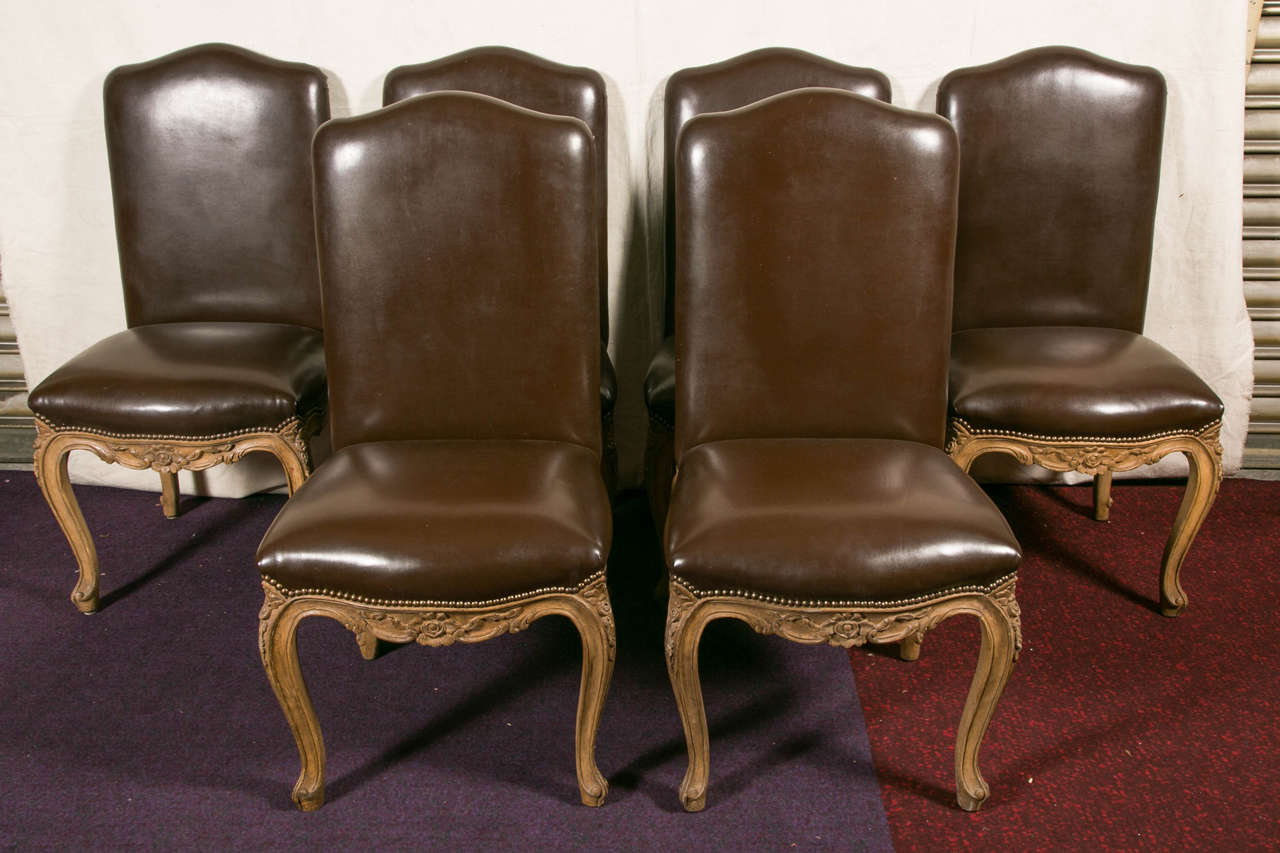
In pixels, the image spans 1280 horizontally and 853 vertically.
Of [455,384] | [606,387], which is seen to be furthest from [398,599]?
[606,387]

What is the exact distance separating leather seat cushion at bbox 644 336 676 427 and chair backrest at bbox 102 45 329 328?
81 cm

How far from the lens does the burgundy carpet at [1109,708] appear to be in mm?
1514

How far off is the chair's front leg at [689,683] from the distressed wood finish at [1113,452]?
0.69m

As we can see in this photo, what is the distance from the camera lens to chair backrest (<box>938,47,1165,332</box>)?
6.92 ft

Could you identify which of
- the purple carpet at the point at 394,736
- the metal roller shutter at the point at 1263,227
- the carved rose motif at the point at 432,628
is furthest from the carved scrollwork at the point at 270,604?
the metal roller shutter at the point at 1263,227

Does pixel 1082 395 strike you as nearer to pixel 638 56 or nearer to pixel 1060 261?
pixel 1060 261

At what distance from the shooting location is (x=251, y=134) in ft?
7.06

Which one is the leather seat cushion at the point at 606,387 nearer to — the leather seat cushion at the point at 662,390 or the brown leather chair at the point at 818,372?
the leather seat cushion at the point at 662,390

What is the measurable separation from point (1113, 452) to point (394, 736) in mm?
1434

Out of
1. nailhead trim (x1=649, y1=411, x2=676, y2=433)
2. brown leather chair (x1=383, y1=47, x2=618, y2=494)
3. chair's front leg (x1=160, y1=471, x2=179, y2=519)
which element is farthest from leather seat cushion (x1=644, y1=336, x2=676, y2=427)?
chair's front leg (x1=160, y1=471, x2=179, y2=519)

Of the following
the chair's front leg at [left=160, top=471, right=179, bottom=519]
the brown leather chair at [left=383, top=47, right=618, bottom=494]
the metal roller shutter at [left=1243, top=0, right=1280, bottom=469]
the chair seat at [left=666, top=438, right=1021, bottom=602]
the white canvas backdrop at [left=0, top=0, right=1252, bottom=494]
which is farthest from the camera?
the chair's front leg at [left=160, top=471, right=179, bottom=519]

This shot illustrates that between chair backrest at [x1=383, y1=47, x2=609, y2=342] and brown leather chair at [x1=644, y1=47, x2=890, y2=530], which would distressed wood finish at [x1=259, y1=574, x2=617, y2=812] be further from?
chair backrest at [x1=383, y1=47, x2=609, y2=342]

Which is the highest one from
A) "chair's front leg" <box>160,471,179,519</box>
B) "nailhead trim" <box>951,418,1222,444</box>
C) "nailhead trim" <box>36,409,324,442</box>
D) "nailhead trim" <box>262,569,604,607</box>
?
"nailhead trim" <box>36,409,324,442</box>

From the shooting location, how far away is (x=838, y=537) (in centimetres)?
138
